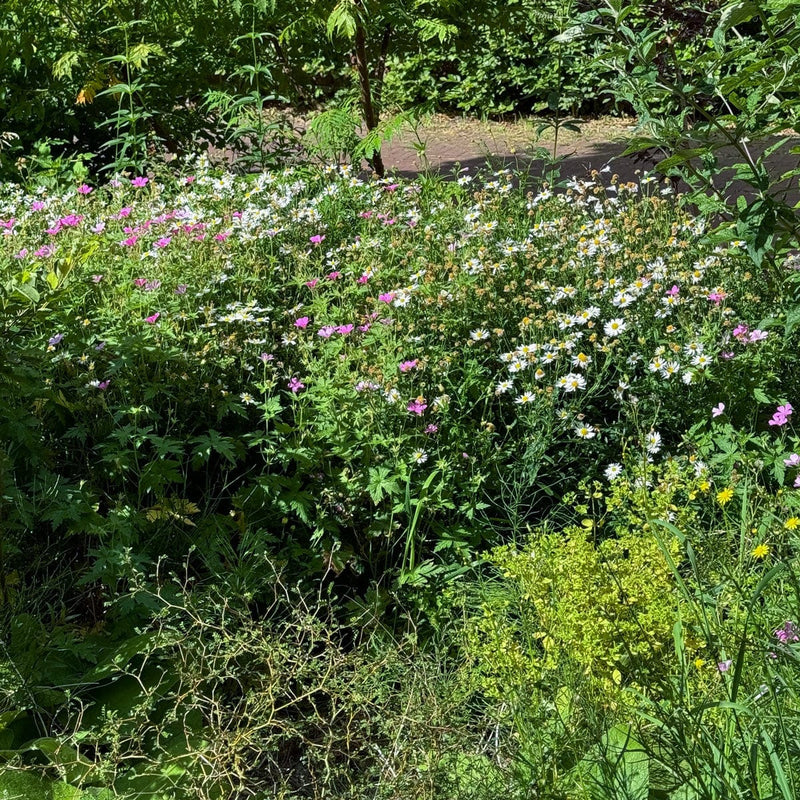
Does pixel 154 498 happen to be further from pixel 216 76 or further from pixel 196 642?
pixel 216 76

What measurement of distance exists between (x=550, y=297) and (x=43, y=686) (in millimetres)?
2137

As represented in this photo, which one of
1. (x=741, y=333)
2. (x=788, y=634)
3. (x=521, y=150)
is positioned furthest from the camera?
(x=521, y=150)

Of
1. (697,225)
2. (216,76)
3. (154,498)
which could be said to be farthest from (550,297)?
(216,76)

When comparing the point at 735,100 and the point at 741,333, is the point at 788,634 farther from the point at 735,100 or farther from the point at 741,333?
the point at 735,100

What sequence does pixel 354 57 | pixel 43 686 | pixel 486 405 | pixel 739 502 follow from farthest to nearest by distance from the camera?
pixel 354 57 < pixel 486 405 < pixel 739 502 < pixel 43 686

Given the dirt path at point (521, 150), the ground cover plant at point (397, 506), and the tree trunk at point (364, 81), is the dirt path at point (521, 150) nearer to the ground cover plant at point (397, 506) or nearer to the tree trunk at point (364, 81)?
the tree trunk at point (364, 81)

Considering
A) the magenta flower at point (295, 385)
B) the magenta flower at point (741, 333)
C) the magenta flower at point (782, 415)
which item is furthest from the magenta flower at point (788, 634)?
the magenta flower at point (295, 385)

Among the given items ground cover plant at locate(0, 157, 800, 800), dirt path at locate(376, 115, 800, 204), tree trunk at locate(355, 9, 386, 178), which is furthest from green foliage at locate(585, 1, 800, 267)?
dirt path at locate(376, 115, 800, 204)

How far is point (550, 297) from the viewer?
361 cm

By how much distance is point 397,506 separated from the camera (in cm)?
304

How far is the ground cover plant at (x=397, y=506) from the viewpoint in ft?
7.08

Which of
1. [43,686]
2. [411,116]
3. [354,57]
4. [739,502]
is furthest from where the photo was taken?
[354,57]

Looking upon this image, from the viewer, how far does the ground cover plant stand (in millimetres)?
2158

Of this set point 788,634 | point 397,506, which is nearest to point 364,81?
point 397,506
